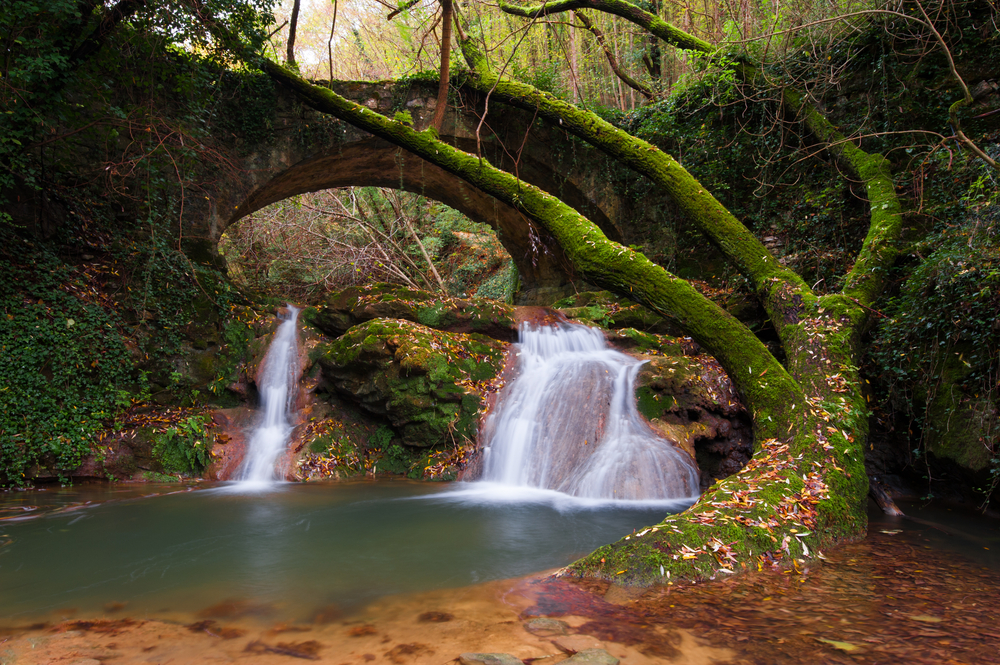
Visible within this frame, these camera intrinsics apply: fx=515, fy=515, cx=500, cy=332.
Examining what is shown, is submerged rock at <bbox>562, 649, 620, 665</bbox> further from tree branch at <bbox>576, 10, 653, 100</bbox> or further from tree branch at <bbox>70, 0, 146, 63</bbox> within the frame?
tree branch at <bbox>576, 10, 653, 100</bbox>

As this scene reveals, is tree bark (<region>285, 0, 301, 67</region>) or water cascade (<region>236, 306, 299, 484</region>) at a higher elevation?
tree bark (<region>285, 0, 301, 67</region>)

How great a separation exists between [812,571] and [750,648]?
3.82 ft

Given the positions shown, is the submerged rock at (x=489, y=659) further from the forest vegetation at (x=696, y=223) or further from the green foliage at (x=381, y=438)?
the green foliage at (x=381, y=438)

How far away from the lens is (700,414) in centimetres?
618

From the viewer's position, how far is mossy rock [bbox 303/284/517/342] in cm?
826

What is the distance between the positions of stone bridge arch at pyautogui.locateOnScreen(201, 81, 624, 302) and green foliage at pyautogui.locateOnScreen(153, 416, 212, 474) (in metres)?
3.75

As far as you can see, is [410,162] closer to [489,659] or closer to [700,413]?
[700,413]

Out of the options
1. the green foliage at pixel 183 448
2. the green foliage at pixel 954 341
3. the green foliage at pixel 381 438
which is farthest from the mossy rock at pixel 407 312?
the green foliage at pixel 954 341

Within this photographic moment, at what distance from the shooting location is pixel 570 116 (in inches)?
279

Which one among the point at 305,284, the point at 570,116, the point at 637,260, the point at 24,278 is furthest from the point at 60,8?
the point at 305,284

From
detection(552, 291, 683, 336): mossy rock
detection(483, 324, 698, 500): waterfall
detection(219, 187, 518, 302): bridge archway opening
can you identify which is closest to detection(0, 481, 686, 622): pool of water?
detection(483, 324, 698, 500): waterfall

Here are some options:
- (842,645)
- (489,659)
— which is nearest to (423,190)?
(489,659)

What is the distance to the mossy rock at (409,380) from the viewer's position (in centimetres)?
Result: 673

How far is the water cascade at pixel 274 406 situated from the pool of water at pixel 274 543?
683mm
